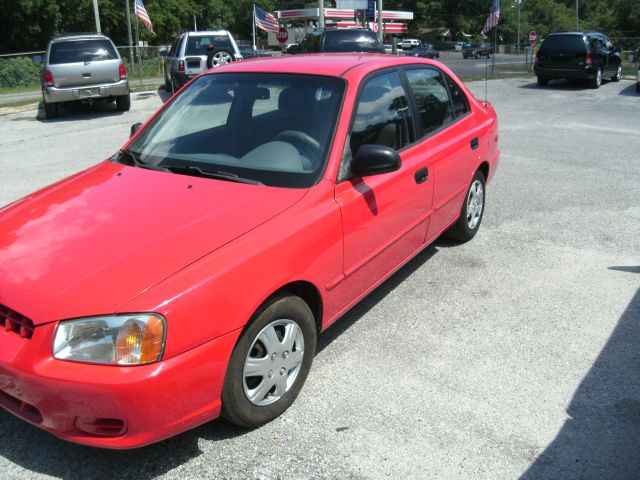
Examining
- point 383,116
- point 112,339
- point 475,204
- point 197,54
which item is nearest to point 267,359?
point 112,339

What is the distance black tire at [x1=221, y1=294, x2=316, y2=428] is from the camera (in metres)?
2.75

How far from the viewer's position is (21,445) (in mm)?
2885

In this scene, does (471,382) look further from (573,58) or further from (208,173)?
(573,58)

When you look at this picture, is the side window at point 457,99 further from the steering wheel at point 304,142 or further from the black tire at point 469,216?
the steering wheel at point 304,142

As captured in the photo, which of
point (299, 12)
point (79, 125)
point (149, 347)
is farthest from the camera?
point (299, 12)

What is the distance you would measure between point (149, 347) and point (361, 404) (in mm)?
1278

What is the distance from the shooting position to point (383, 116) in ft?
13.0

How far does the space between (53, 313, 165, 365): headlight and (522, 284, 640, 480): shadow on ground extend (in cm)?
172

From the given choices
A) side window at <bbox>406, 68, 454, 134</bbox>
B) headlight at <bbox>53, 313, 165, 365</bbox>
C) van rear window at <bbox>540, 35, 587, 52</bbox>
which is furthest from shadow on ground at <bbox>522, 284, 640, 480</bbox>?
van rear window at <bbox>540, 35, 587, 52</bbox>

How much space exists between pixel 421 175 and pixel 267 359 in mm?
1856

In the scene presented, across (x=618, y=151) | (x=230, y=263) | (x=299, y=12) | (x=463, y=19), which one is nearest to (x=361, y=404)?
(x=230, y=263)

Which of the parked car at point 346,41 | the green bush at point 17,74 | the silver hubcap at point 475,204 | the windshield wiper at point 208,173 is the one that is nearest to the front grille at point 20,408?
the windshield wiper at point 208,173

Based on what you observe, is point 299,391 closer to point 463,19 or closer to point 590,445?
point 590,445

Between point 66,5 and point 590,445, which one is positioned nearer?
point 590,445
